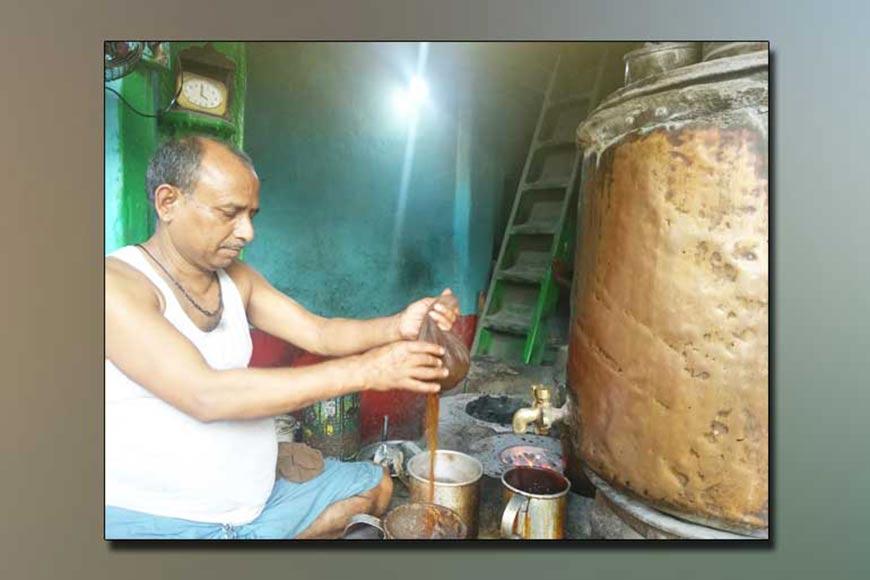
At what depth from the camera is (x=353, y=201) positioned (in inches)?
58.0

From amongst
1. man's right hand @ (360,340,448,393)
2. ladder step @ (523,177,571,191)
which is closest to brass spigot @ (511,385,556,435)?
man's right hand @ (360,340,448,393)

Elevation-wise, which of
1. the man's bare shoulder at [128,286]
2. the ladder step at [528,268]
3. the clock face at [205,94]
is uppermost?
the clock face at [205,94]

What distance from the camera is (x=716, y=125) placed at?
56.6 inches

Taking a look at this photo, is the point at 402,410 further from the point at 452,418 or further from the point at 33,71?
the point at 33,71

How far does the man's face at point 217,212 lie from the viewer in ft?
4.76

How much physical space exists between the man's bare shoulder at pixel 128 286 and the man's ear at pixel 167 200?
0.40 ft

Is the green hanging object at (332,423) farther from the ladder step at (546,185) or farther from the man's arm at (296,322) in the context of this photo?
the ladder step at (546,185)

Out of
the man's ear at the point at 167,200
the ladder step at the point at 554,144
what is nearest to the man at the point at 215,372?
the man's ear at the point at 167,200

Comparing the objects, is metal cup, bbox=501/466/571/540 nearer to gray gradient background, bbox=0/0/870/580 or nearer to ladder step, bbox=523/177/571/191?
gray gradient background, bbox=0/0/870/580

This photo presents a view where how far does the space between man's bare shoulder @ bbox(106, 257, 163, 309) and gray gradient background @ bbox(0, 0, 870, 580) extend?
0.14 feet

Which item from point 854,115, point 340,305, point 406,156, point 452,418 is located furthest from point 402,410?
point 854,115

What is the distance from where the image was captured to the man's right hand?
1476mm

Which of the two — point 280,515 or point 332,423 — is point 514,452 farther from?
point 280,515

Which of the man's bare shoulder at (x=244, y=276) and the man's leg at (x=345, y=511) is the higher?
the man's bare shoulder at (x=244, y=276)
